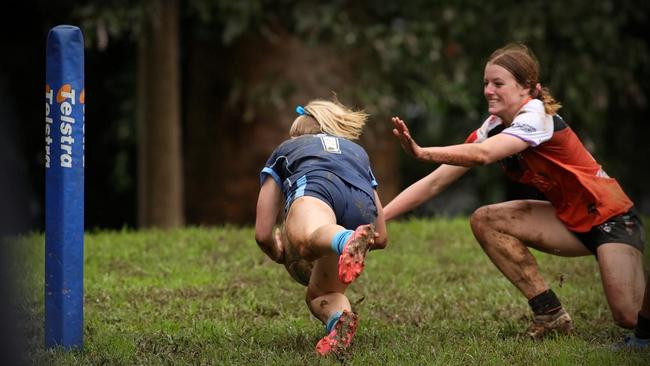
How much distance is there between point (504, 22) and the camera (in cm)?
1342

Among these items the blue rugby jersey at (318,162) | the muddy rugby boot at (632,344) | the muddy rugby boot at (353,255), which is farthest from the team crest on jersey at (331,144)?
the muddy rugby boot at (632,344)

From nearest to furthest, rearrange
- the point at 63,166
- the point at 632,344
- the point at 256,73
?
the point at 63,166 < the point at 632,344 < the point at 256,73

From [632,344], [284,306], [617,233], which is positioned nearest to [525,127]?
[617,233]

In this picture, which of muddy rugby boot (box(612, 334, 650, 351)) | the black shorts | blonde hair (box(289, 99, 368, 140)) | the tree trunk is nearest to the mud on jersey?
the black shorts

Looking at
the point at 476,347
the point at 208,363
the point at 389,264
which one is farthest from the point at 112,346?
the point at 389,264

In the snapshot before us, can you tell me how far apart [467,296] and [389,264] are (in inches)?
42.3

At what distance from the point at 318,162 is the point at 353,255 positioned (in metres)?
0.84

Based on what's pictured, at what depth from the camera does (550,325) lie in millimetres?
6133

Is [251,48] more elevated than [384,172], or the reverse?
[251,48]

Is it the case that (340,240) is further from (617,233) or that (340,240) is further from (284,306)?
(284,306)

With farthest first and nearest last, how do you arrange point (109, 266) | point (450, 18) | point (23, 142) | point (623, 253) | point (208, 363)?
point (23, 142) → point (450, 18) → point (109, 266) → point (623, 253) → point (208, 363)

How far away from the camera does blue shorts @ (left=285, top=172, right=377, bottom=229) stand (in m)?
5.59

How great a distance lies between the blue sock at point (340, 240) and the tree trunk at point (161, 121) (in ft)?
24.1

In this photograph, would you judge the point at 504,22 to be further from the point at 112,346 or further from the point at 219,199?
the point at 112,346
